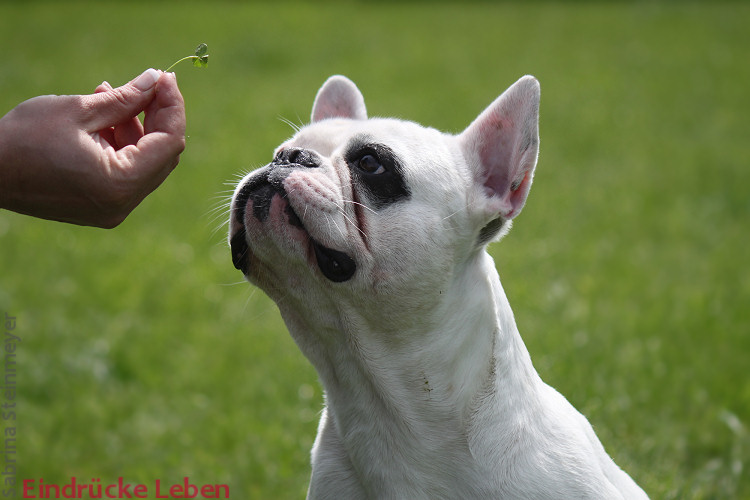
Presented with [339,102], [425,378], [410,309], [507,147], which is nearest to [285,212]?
[410,309]

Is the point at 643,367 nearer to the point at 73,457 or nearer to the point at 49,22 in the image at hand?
the point at 73,457

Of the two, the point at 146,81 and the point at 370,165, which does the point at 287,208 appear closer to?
the point at 370,165

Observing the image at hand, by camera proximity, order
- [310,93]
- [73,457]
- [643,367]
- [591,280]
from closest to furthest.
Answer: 1. [73,457]
2. [643,367]
3. [591,280]
4. [310,93]

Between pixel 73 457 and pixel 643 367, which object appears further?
pixel 643 367

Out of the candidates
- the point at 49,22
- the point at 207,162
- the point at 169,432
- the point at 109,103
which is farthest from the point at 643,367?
the point at 49,22

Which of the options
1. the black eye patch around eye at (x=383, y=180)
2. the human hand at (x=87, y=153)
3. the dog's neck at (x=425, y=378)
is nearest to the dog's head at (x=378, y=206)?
the black eye patch around eye at (x=383, y=180)

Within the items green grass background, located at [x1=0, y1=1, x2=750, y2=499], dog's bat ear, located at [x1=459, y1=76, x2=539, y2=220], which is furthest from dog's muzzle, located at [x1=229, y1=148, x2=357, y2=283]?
dog's bat ear, located at [x1=459, y1=76, x2=539, y2=220]

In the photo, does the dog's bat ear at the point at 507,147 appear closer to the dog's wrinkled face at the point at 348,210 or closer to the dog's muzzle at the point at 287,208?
the dog's wrinkled face at the point at 348,210

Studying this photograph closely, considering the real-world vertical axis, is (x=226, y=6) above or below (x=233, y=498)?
below
